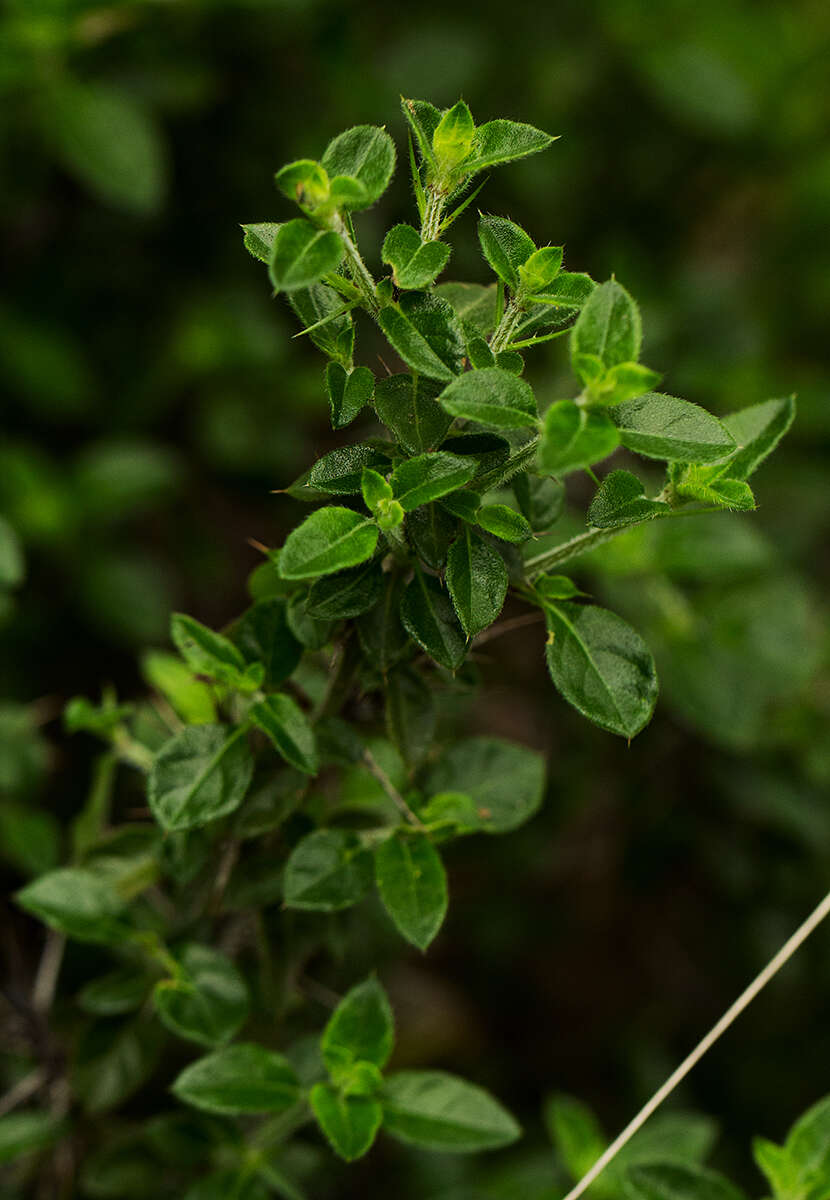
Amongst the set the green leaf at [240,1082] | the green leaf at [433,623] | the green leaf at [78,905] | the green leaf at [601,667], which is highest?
the green leaf at [433,623]

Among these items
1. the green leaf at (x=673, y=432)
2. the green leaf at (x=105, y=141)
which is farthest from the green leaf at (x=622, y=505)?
the green leaf at (x=105, y=141)

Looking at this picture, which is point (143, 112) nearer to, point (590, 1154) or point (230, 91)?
point (230, 91)

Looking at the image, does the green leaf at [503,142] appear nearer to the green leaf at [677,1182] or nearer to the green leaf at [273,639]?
the green leaf at [273,639]

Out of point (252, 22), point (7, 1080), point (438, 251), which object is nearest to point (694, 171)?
point (252, 22)

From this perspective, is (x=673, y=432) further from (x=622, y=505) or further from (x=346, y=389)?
(x=346, y=389)

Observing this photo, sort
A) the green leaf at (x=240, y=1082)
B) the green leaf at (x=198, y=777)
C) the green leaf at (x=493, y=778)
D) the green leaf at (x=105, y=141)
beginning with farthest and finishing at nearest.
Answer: the green leaf at (x=105, y=141) < the green leaf at (x=493, y=778) < the green leaf at (x=240, y=1082) < the green leaf at (x=198, y=777)

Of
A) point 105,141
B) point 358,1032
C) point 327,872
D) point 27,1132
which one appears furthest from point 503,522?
point 105,141
